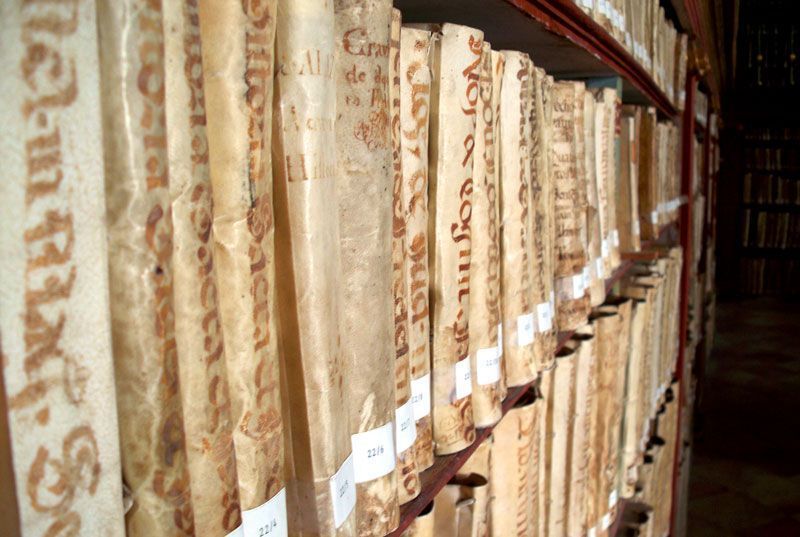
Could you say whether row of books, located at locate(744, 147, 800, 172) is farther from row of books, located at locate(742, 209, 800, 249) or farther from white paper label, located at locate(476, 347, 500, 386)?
white paper label, located at locate(476, 347, 500, 386)

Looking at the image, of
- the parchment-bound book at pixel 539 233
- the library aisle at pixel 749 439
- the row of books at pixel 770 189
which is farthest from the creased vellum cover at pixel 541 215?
the row of books at pixel 770 189

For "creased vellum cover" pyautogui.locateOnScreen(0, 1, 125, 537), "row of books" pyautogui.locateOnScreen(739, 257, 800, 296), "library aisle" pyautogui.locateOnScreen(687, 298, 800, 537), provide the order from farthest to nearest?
"row of books" pyautogui.locateOnScreen(739, 257, 800, 296)
"library aisle" pyautogui.locateOnScreen(687, 298, 800, 537)
"creased vellum cover" pyautogui.locateOnScreen(0, 1, 125, 537)

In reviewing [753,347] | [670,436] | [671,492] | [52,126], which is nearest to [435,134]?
[52,126]

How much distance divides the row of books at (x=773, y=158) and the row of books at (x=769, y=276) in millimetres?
960

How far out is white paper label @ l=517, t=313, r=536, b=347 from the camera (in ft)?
2.80

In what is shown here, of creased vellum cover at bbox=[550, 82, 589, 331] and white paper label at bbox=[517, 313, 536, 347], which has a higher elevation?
creased vellum cover at bbox=[550, 82, 589, 331]

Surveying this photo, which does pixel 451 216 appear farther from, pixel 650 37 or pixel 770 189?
pixel 770 189

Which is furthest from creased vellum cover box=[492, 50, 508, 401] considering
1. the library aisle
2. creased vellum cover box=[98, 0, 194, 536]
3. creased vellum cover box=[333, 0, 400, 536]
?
the library aisle

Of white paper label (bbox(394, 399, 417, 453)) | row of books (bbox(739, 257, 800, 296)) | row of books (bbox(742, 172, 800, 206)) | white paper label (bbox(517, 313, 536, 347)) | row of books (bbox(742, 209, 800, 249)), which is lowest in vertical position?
row of books (bbox(739, 257, 800, 296))

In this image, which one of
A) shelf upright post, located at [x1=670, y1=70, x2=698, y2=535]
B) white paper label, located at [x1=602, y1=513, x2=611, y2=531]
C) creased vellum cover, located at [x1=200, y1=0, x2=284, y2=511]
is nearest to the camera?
creased vellum cover, located at [x1=200, y1=0, x2=284, y2=511]

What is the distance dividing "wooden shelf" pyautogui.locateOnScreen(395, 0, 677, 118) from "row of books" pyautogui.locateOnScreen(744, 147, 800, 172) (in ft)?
20.5

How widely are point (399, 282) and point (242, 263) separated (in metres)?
0.21

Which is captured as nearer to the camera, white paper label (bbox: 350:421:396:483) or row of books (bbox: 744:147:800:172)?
white paper label (bbox: 350:421:396:483)

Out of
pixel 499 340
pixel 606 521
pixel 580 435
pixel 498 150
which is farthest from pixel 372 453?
pixel 606 521
